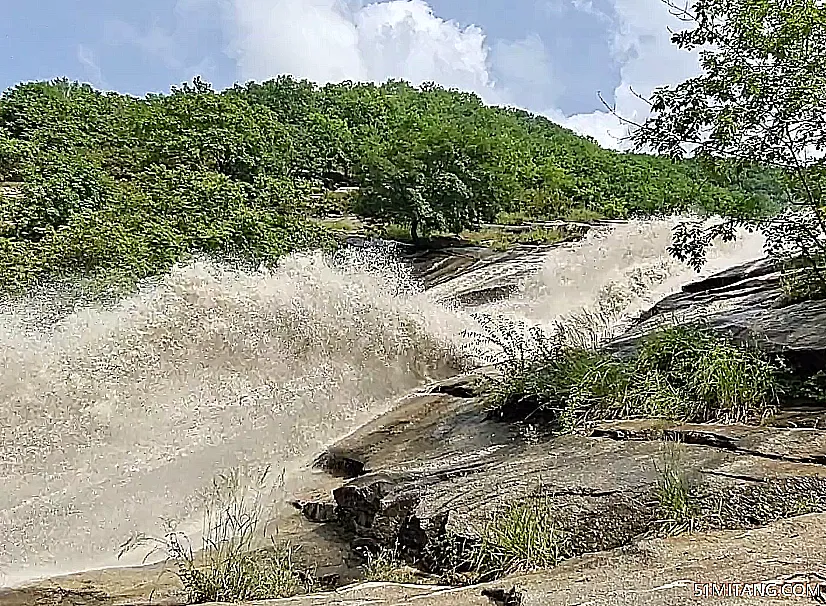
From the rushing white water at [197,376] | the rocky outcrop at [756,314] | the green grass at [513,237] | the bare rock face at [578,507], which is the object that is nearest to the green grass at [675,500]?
the bare rock face at [578,507]

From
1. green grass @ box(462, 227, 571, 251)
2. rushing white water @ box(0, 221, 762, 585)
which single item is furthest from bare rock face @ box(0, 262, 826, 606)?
green grass @ box(462, 227, 571, 251)

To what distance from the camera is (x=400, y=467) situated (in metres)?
7.96

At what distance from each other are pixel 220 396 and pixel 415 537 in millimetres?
7560

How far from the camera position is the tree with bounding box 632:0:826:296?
827 centimetres

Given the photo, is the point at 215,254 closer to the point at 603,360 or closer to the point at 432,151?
the point at 603,360

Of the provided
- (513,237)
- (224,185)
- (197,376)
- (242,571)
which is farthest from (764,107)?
(513,237)

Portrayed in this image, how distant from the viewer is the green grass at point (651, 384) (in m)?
7.55

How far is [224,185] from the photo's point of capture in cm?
2152

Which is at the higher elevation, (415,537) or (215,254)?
(215,254)

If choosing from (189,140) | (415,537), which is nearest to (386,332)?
(415,537)

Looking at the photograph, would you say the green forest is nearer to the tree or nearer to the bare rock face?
the tree

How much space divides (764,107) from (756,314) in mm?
2654

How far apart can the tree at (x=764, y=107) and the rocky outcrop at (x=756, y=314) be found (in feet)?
1.96

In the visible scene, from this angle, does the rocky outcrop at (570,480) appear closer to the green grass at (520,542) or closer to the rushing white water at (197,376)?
the green grass at (520,542)
